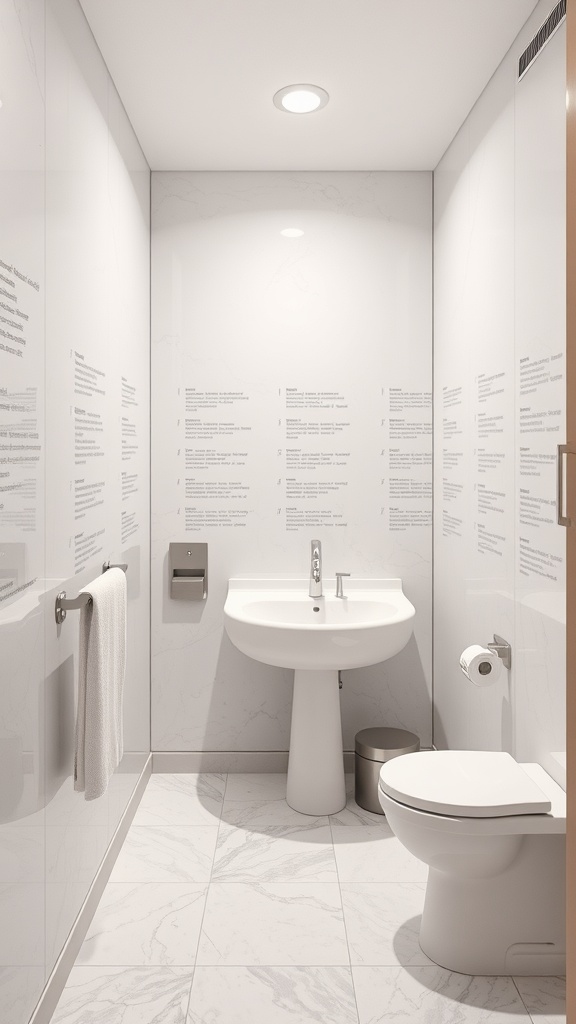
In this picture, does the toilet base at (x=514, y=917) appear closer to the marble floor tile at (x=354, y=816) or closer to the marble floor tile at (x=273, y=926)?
the marble floor tile at (x=273, y=926)

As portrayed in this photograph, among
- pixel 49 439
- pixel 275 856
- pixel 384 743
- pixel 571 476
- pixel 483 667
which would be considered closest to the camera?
pixel 571 476

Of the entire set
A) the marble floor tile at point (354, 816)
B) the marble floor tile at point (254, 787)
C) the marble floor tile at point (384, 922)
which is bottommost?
the marble floor tile at point (384, 922)

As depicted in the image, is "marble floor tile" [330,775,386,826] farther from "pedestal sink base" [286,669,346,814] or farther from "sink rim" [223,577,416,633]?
"sink rim" [223,577,416,633]

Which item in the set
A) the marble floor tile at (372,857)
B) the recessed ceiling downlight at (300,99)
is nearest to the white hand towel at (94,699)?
the marble floor tile at (372,857)

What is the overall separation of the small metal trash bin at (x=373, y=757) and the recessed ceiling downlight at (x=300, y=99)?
7.53ft

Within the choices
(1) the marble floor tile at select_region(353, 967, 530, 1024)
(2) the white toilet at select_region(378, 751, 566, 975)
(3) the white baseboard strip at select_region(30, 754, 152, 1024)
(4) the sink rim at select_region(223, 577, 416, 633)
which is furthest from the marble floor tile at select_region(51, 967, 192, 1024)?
(4) the sink rim at select_region(223, 577, 416, 633)

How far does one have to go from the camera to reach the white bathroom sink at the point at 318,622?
2.47 meters

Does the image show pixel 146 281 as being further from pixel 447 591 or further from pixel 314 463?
Result: pixel 447 591

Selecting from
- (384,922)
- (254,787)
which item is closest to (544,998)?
(384,922)

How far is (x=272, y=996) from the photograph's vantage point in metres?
1.76

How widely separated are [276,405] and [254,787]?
1.57m

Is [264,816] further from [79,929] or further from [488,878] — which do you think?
[488,878]

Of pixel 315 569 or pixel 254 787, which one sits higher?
pixel 315 569

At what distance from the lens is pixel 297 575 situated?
3.08 m
